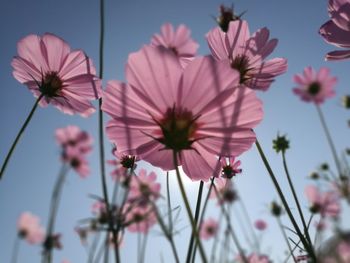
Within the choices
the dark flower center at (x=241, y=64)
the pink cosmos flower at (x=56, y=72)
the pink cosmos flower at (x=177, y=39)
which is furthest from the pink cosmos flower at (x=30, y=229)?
the dark flower center at (x=241, y=64)

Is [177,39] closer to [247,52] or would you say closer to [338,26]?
[247,52]

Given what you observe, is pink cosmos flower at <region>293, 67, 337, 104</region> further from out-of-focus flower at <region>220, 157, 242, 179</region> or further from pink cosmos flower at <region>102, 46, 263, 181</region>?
pink cosmos flower at <region>102, 46, 263, 181</region>

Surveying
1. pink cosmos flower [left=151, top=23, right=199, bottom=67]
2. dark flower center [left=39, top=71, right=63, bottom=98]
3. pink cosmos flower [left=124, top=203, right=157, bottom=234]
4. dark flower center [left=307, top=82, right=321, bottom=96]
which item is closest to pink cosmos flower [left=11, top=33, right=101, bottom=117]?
dark flower center [left=39, top=71, right=63, bottom=98]

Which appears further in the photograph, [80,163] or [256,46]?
[80,163]

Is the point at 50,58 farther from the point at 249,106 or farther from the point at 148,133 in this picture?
the point at 249,106

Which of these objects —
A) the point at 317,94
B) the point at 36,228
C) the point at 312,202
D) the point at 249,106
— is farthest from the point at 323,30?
the point at 36,228

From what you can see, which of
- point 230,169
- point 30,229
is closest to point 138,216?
point 230,169
